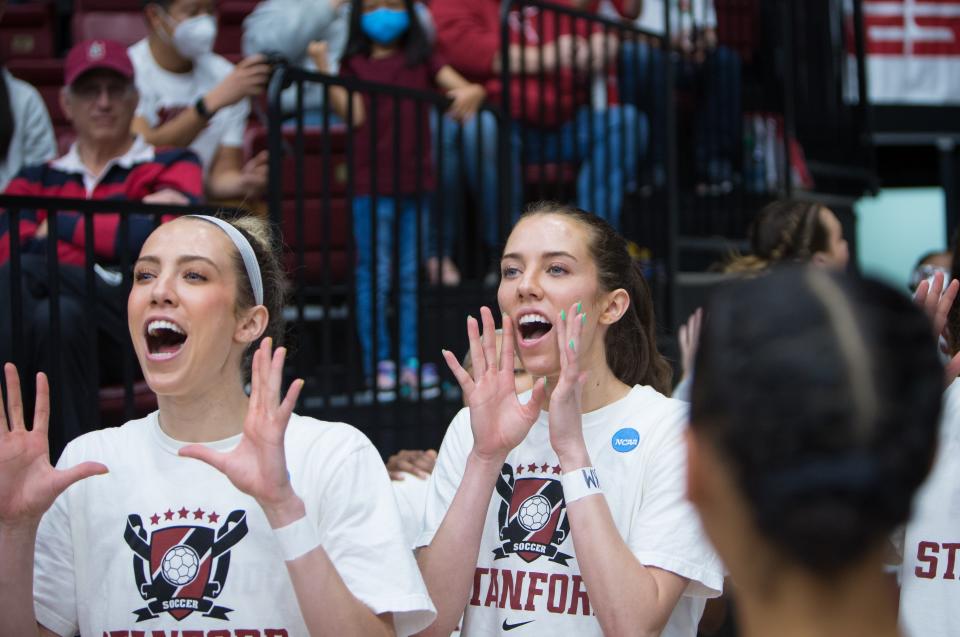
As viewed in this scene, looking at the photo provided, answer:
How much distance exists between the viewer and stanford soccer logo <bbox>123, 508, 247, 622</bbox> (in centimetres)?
251

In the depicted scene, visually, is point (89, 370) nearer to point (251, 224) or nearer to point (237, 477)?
point (251, 224)

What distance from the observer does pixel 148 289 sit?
108 inches

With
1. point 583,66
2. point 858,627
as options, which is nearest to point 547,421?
point 858,627

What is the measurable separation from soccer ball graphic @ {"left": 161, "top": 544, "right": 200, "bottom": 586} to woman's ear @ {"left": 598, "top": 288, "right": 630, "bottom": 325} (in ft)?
3.78

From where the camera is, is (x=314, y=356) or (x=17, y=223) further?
(x=314, y=356)

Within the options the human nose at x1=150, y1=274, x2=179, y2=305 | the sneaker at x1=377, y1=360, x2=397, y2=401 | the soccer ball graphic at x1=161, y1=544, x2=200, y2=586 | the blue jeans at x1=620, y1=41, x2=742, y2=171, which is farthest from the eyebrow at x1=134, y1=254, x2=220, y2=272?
the blue jeans at x1=620, y1=41, x2=742, y2=171

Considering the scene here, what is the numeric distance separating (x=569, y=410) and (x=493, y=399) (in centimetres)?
18

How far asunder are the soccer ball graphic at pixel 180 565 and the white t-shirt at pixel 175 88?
3359 mm

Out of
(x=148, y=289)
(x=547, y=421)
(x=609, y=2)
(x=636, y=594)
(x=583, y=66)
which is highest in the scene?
(x=609, y=2)

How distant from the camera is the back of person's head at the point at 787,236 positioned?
4.83 metres

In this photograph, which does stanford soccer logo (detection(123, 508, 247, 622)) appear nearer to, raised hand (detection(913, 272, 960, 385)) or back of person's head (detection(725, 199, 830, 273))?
raised hand (detection(913, 272, 960, 385))

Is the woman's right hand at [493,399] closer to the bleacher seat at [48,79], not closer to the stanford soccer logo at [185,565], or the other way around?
the stanford soccer logo at [185,565]

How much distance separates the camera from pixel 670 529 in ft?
8.71

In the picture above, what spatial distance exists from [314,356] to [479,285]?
2.57ft
